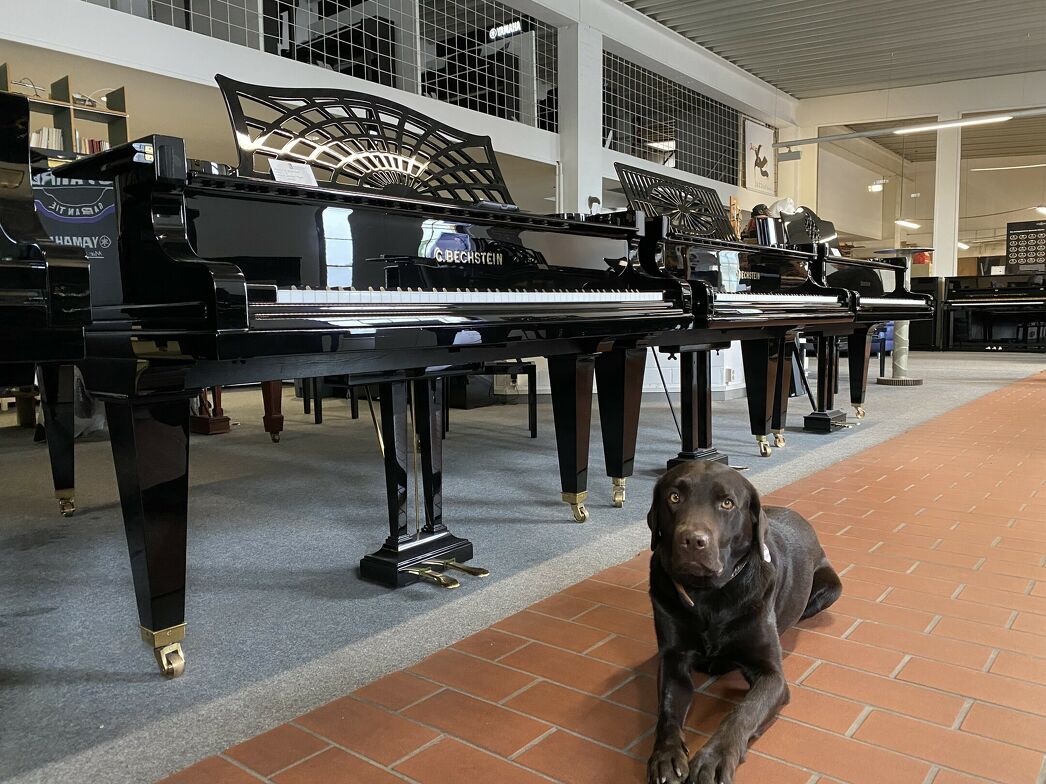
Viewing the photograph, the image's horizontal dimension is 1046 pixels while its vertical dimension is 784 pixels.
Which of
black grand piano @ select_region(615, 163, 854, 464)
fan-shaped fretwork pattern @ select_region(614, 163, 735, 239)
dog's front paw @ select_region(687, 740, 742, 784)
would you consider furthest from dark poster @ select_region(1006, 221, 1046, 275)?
dog's front paw @ select_region(687, 740, 742, 784)

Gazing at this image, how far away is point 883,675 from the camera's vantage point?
64.8 inches

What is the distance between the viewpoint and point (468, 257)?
7.90ft

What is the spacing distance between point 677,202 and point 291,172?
2.27 metres

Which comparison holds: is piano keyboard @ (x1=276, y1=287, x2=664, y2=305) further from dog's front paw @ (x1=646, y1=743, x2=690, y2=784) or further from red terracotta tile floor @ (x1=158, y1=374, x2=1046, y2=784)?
dog's front paw @ (x1=646, y1=743, x2=690, y2=784)

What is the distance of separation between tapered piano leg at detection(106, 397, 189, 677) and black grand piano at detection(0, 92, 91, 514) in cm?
40

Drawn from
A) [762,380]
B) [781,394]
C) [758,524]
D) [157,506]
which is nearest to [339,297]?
[157,506]

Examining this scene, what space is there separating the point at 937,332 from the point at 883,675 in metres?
13.5

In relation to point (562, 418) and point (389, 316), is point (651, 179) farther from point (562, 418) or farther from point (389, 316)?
point (389, 316)

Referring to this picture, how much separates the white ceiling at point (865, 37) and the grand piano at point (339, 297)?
857 centimetres

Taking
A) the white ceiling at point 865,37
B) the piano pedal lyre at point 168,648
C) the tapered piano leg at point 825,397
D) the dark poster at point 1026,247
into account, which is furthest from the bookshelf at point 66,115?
the dark poster at point 1026,247

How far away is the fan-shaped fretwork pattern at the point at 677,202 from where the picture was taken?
3556mm

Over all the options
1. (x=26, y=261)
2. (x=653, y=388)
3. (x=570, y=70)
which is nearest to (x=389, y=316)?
(x=26, y=261)

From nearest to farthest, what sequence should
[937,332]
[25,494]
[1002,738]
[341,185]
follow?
[1002,738], [341,185], [25,494], [937,332]

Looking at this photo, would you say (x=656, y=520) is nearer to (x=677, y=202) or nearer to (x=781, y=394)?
→ (x=677, y=202)
